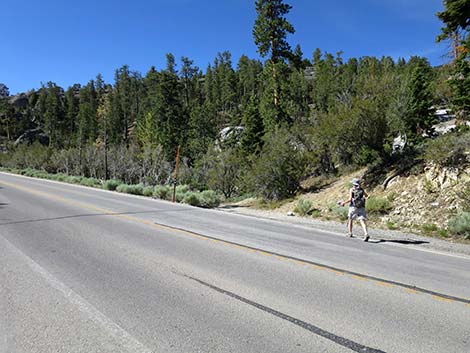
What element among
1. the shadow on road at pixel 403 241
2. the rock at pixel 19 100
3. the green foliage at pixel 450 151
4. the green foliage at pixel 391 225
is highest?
the rock at pixel 19 100

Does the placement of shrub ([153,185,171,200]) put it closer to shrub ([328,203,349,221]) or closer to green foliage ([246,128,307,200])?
green foliage ([246,128,307,200])

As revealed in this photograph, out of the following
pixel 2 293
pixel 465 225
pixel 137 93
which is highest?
pixel 137 93

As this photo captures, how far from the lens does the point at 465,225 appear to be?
9055 millimetres

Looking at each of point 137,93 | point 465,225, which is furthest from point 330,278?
point 137,93

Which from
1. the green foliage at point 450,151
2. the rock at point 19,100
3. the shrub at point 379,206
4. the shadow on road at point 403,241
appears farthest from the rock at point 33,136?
the shadow on road at point 403,241

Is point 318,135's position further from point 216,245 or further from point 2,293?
point 2,293

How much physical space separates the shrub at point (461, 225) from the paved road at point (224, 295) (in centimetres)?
241

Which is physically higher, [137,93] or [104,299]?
[137,93]

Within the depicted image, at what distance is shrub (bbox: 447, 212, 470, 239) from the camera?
9.06 metres

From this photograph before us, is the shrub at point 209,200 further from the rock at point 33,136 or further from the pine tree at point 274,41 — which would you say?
the rock at point 33,136

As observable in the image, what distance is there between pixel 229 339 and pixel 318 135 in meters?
16.8

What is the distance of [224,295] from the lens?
457 centimetres

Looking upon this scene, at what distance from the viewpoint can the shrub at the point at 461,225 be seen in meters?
9.06

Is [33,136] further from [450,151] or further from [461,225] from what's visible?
[461,225]
